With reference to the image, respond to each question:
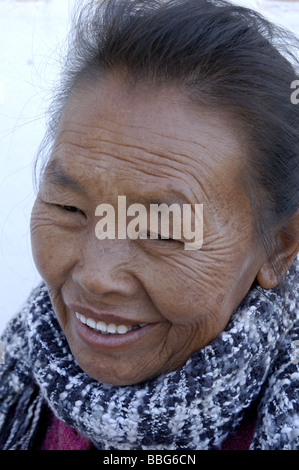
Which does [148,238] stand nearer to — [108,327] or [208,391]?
[108,327]

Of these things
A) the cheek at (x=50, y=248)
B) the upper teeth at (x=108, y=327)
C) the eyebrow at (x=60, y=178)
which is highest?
the eyebrow at (x=60, y=178)

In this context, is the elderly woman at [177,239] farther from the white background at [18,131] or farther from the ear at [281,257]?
the white background at [18,131]

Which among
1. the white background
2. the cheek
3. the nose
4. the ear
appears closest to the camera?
the nose

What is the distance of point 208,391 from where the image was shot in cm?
157

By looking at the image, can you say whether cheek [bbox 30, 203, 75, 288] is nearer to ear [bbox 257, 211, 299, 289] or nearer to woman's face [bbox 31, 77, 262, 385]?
woman's face [bbox 31, 77, 262, 385]

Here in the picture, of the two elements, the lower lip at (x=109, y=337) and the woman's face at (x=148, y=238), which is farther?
the lower lip at (x=109, y=337)

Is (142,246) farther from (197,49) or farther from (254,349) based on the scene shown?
(197,49)

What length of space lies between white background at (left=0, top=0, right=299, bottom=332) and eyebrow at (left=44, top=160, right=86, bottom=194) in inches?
48.9

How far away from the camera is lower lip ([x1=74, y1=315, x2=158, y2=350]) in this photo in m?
1.63

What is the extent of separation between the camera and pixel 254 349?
64.2 inches

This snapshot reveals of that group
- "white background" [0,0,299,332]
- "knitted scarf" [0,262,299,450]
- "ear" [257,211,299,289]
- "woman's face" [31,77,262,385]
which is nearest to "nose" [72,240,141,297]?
"woman's face" [31,77,262,385]

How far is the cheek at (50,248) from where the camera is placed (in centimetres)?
162

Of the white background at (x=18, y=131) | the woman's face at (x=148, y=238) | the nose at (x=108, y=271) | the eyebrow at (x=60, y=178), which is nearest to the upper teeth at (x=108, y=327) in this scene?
the woman's face at (x=148, y=238)

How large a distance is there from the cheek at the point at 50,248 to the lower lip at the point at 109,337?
0.17 m
